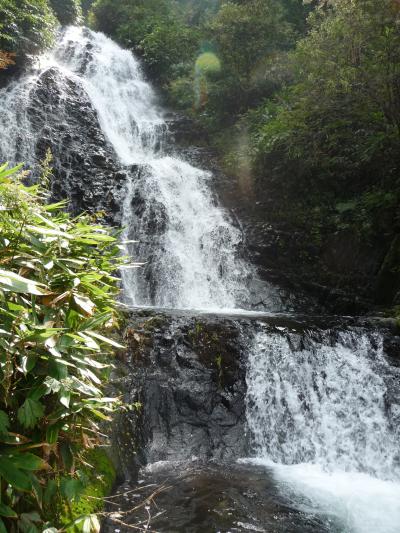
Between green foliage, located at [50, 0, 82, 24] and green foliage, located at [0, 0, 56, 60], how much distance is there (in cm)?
478

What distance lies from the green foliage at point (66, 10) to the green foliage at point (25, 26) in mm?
4780

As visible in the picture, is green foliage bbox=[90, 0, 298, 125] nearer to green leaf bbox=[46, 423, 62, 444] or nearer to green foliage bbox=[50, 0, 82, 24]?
green foliage bbox=[50, 0, 82, 24]

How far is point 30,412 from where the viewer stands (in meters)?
2.07

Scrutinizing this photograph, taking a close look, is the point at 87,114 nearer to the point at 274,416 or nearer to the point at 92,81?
the point at 92,81

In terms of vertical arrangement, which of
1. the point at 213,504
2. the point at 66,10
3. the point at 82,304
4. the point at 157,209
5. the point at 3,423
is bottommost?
the point at 213,504

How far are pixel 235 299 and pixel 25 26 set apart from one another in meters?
12.2

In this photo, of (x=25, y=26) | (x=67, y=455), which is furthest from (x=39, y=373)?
(x=25, y=26)

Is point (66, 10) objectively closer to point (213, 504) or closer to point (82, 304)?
point (82, 304)

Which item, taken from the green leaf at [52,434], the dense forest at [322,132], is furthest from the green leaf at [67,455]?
the dense forest at [322,132]

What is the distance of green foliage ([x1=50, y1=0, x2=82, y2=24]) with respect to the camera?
19391 millimetres

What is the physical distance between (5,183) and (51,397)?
4.20ft

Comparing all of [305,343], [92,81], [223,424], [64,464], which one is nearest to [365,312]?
[305,343]

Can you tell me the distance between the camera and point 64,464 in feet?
7.66

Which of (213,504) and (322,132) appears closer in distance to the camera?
(213,504)
